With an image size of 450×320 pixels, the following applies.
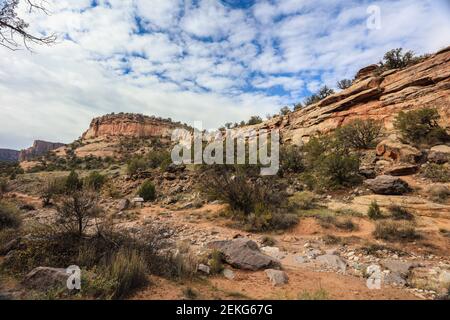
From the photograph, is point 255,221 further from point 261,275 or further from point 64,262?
point 64,262

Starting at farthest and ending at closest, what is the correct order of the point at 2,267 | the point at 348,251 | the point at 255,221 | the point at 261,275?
the point at 255,221
the point at 348,251
the point at 261,275
the point at 2,267

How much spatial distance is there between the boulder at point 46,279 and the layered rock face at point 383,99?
18.5 m

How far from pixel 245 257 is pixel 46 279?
3.45m

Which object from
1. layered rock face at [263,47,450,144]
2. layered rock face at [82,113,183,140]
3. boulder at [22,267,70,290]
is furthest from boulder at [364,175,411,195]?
layered rock face at [82,113,183,140]

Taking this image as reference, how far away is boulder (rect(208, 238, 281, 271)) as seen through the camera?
5324 mm

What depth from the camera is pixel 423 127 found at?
14609 millimetres

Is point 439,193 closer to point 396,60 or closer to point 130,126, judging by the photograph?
point 396,60

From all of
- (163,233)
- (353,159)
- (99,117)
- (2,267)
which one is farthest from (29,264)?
(99,117)

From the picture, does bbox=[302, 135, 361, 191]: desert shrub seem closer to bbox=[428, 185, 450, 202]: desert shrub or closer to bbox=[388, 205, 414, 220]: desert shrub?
bbox=[428, 185, 450, 202]: desert shrub

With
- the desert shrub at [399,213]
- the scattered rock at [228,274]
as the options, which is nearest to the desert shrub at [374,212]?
the desert shrub at [399,213]

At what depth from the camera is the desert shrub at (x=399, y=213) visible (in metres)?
8.34

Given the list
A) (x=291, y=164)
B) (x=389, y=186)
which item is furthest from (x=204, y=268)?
(x=291, y=164)

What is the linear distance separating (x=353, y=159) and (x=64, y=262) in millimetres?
11891

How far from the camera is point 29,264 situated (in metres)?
4.14
